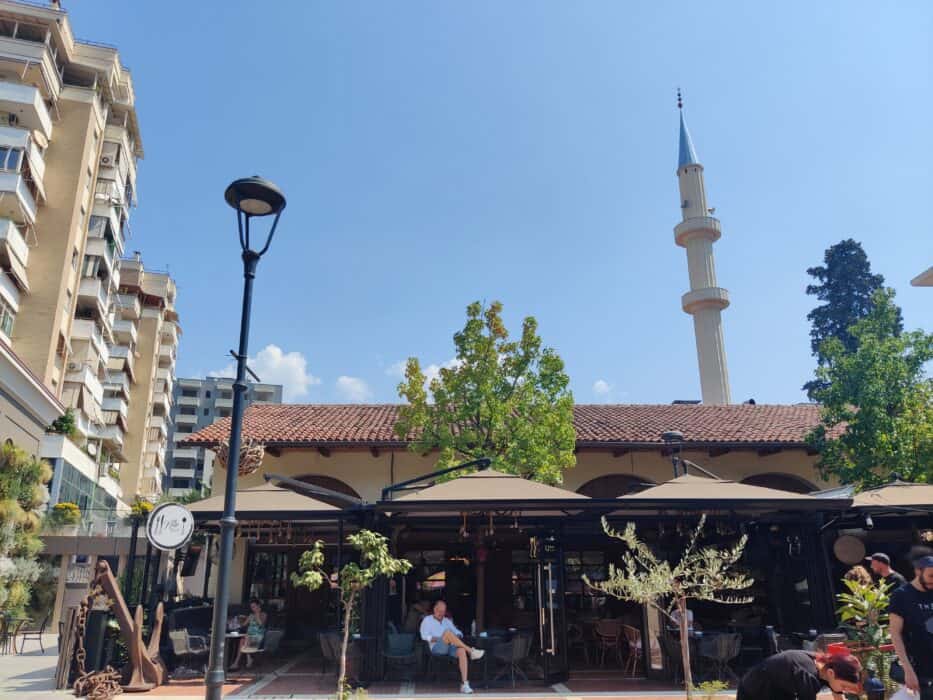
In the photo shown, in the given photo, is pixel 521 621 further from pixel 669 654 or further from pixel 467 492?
pixel 467 492

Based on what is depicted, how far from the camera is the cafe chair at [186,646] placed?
10.4 m

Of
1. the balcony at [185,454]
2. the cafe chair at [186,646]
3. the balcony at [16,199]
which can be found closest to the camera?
the cafe chair at [186,646]

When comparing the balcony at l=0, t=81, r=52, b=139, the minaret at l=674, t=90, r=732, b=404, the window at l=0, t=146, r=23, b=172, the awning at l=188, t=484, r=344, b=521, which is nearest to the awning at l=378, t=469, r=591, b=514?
the awning at l=188, t=484, r=344, b=521

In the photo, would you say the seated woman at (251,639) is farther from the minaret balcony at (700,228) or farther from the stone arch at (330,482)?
the minaret balcony at (700,228)

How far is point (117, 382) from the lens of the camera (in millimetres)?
46125

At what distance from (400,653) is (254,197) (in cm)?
723

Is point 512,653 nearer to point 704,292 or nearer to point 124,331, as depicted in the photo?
point 704,292

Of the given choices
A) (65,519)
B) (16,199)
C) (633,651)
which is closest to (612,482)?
(633,651)

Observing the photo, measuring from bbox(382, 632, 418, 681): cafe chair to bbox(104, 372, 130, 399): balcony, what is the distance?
4166 centimetres

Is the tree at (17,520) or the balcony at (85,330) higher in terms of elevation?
the balcony at (85,330)

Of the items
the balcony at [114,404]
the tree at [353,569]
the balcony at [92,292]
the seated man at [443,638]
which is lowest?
the seated man at [443,638]

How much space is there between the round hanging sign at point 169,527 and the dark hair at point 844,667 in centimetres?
771

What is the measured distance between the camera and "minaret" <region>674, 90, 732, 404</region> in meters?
30.1

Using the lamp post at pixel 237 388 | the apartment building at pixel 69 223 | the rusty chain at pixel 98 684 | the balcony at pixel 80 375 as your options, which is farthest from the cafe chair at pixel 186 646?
the balcony at pixel 80 375
